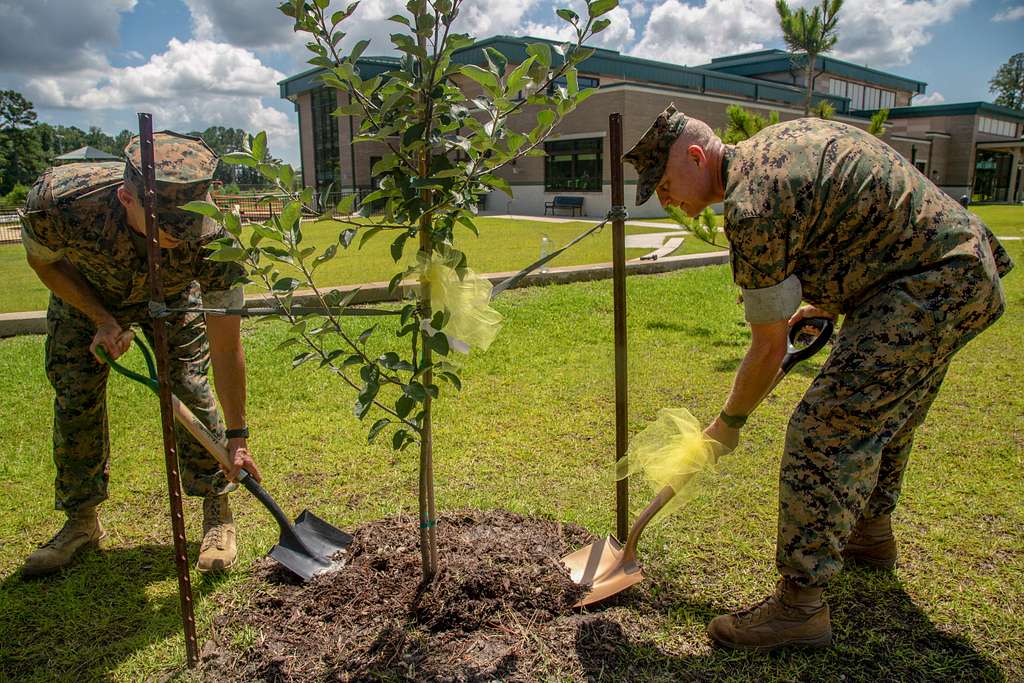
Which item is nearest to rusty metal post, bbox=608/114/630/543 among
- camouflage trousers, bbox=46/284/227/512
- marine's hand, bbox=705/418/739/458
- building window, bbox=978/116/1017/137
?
marine's hand, bbox=705/418/739/458

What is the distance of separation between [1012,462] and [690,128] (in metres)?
2.84

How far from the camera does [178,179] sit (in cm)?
239

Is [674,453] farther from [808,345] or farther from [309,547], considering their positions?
[309,547]

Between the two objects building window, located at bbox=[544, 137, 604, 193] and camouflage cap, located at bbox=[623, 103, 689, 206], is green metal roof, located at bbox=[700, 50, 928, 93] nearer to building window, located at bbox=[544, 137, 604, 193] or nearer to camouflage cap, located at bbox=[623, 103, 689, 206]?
building window, located at bbox=[544, 137, 604, 193]

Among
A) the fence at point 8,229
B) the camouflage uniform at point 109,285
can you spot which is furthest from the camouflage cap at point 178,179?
the fence at point 8,229

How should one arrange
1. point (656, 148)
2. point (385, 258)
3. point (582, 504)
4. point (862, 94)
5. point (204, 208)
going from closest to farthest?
point (204, 208)
point (656, 148)
point (582, 504)
point (385, 258)
point (862, 94)

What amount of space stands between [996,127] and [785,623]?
173 feet

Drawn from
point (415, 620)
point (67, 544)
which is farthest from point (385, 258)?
point (415, 620)

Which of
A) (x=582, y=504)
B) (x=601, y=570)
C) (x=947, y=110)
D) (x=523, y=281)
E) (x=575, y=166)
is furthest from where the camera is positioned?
(x=947, y=110)

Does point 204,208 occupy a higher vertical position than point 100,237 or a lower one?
higher

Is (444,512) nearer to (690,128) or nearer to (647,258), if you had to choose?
(690,128)

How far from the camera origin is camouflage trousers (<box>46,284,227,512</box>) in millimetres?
2857

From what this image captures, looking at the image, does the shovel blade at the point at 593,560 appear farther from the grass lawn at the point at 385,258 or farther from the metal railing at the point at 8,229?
the metal railing at the point at 8,229

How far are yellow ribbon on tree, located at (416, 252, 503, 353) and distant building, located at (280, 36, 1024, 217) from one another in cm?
2317
